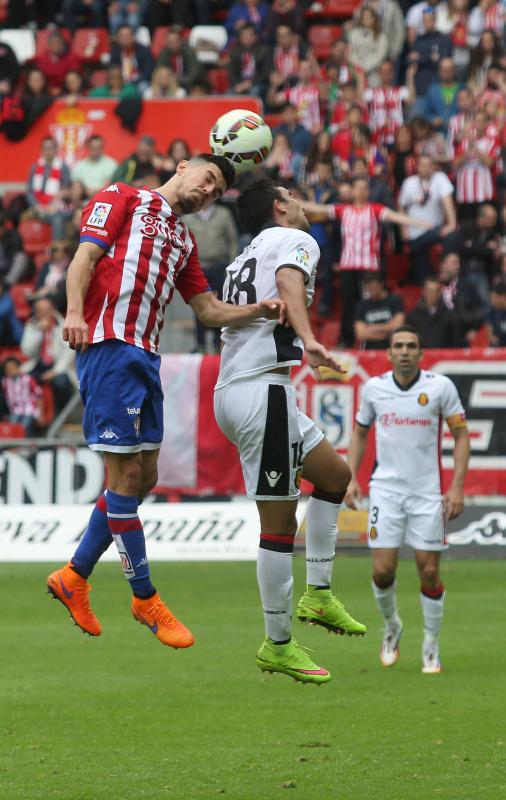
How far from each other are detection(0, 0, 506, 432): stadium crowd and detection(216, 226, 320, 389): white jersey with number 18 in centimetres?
1050

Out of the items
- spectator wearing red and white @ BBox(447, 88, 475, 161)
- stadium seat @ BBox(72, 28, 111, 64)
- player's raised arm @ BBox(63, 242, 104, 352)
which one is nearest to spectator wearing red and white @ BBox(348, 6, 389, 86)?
spectator wearing red and white @ BBox(447, 88, 475, 161)

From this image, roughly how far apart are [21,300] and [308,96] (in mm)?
5076

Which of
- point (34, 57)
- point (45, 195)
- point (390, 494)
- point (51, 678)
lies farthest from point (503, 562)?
point (34, 57)

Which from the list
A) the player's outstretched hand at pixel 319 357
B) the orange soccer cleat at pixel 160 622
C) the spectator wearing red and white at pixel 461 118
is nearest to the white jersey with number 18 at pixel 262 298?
the player's outstretched hand at pixel 319 357

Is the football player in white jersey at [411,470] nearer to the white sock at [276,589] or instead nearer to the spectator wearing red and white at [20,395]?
the white sock at [276,589]

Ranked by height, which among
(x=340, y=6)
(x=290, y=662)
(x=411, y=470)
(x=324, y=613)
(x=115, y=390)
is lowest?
(x=411, y=470)

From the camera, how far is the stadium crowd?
19.3 metres

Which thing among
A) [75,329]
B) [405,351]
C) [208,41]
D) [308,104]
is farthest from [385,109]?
[75,329]

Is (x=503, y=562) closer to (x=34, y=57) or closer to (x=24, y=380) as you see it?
(x=24, y=380)

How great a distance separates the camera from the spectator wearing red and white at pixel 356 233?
63.5 feet

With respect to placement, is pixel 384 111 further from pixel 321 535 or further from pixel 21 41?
pixel 321 535

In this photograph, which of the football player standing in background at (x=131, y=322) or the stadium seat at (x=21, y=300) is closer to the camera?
the football player standing in background at (x=131, y=322)

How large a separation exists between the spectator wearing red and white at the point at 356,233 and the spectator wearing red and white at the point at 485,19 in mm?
4559

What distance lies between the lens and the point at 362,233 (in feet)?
63.7
